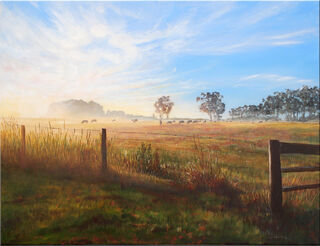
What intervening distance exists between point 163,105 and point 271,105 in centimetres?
259

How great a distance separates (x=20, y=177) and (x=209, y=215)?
3833 millimetres

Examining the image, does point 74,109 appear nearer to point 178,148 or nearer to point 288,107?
point 178,148

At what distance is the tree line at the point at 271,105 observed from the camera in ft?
16.6

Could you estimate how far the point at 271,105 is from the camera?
523 cm

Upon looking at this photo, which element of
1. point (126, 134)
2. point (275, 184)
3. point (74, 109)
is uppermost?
point (74, 109)

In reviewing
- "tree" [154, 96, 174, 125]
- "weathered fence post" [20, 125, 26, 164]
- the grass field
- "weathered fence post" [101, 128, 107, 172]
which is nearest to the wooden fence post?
the grass field

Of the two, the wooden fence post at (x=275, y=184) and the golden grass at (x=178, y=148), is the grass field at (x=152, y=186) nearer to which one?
the golden grass at (x=178, y=148)

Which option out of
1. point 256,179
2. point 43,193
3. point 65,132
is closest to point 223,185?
point 256,179

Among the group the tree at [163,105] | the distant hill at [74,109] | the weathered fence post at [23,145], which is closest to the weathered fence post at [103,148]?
the distant hill at [74,109]

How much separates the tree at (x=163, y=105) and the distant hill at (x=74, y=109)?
4.39 feet

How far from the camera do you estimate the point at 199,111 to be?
523 cm

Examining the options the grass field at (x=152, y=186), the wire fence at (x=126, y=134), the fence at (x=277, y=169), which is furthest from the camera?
the wire fence at (x=126, y=134)

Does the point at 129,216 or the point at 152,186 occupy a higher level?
the point at 152,186

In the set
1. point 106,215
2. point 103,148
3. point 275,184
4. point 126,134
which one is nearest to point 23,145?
point 103,148
